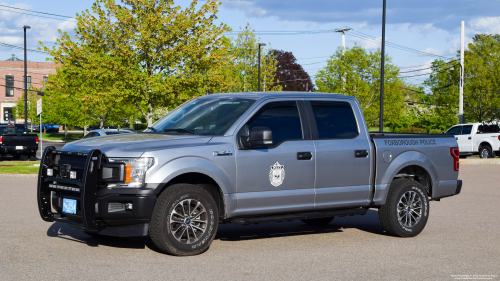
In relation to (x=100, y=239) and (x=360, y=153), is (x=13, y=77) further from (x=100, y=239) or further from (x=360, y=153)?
(x=360, y=153)

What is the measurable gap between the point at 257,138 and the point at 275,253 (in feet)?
4.77

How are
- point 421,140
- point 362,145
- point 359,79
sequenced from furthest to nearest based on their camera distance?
point 359,79 → point 421,140 → point 362,145

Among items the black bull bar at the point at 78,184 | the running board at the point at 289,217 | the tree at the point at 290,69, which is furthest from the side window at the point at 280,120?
the tree at the point at 290,69

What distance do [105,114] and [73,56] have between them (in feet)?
77.9

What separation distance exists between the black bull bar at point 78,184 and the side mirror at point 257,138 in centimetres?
176

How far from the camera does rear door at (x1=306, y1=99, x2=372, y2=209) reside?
7.68m

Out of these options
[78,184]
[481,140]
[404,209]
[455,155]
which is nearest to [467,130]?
[481,140]

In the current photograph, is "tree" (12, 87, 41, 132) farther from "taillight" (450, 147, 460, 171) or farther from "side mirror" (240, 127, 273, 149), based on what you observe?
"side mirror" (240, 127, 273, 149)

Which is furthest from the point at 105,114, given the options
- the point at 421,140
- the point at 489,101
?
the point at 421,140

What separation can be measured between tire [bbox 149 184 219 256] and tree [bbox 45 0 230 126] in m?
21.4

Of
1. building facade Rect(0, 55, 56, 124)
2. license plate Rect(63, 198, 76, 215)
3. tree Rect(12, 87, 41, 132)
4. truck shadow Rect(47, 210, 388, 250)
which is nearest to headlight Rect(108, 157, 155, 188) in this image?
license plate Rect(63, 198, 76, 215)

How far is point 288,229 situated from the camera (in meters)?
9.04

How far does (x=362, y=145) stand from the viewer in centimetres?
802

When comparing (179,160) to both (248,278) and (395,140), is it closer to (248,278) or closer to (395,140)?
(248,278)
